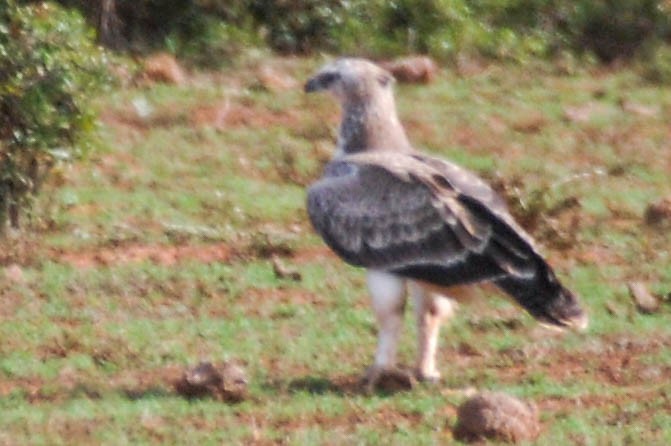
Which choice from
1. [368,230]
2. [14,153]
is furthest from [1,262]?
[368,230]

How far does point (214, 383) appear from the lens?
7902mm

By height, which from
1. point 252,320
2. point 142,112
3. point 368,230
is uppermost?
point 368,230

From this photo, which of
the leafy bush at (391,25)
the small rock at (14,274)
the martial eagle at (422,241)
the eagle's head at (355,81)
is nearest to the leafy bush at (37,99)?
the small rock at (14,274)

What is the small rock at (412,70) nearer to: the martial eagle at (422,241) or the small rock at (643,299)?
the small rock at (643,299)

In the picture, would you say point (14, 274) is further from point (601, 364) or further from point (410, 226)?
point (601, 364)

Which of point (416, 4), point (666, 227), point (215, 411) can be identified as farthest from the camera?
point (416, 4)

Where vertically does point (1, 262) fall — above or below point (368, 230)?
below

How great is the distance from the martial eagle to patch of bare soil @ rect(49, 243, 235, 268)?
222cm

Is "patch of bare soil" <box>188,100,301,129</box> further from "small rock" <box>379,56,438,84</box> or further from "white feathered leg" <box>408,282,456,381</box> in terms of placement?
"white feathered leg" <box>408,282,456,381</box>

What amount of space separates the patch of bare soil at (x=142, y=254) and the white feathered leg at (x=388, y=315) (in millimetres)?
2474

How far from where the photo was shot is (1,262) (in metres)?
10.4

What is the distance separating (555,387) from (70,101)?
141 inches

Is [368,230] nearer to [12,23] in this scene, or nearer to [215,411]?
[215,411]

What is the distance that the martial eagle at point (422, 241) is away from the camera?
8.09m
